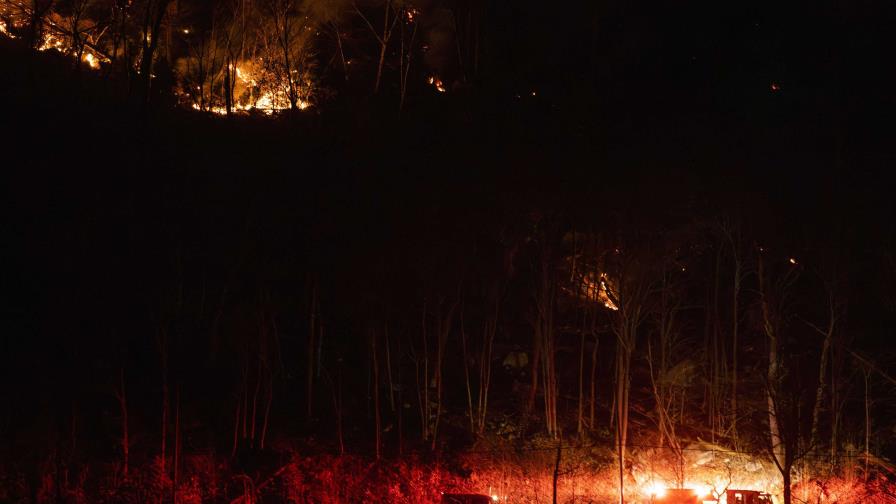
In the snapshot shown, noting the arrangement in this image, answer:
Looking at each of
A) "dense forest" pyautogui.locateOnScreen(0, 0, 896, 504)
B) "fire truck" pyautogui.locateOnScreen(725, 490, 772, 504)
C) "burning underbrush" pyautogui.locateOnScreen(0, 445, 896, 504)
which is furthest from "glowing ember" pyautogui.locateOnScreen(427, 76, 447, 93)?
"fire truck" pyautogui.locateOnScreen(725, 490, 772, 504)

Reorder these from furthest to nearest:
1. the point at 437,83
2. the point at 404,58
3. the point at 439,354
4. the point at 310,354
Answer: the point at 404,58
the point at 437,83
the point at 439,354
the point at 310,354

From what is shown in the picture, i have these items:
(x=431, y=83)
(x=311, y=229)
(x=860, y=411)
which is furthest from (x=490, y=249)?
(x=860, y=411)

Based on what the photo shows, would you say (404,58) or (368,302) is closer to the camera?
(368,302)

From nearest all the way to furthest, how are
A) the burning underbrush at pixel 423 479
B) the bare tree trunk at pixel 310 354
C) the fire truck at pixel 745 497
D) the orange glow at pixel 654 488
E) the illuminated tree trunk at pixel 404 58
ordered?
the burning underbrush at pixel 423 479
the fire truck at pixel 745 497
the orange glow at pixel 654 488
the bare tree trunk at pixel 310 354
the illuminated tree trunk at pixel 404 58

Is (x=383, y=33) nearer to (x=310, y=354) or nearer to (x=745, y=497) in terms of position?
(x=310, y=354)

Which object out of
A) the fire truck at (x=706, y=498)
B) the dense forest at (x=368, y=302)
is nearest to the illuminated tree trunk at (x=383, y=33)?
the dense forest at (x=368, y=302)

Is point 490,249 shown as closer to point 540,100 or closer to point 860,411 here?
point 540,100

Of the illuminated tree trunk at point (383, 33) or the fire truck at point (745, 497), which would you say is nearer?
the fire truck at point (745, 497)

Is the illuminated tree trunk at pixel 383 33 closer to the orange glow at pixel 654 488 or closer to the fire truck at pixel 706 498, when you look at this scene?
the orange glow at pixel 654 488

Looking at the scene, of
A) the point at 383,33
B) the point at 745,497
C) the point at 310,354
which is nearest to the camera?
the point at 745,497

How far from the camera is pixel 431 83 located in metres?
27.1

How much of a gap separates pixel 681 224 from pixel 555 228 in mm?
3177

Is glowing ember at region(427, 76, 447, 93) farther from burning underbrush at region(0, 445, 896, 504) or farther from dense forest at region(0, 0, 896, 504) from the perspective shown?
burning underbrush at region(0, 445, 896, 504)

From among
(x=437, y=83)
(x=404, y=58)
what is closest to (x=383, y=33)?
(x=404, y=58)
